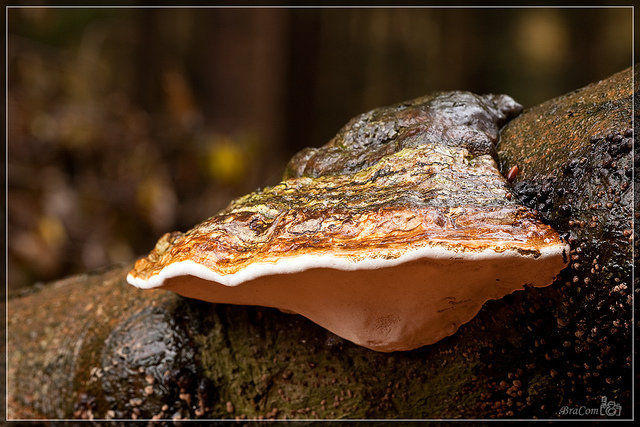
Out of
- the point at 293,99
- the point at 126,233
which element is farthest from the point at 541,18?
the point at 126,233

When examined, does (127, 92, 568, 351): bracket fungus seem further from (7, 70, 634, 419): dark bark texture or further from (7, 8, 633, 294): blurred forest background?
(7, 8, 633, 294): blurred forest background

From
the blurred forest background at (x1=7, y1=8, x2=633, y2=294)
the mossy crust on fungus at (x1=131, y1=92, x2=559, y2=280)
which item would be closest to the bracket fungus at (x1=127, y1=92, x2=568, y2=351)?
the mossy crust on fungus at (x1=131, y1=92, x2=559, y2=280)

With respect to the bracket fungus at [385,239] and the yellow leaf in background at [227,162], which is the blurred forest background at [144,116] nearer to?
the yellow leaf in background at [227,162]

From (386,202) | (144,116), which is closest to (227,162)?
(144,116)

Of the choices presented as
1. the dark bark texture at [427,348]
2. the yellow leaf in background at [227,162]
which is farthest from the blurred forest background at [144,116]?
the dark bark texture at [427,348]

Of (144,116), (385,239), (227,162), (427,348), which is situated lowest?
(227,162)

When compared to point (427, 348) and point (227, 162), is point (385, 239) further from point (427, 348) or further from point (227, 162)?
point (227, 162)
